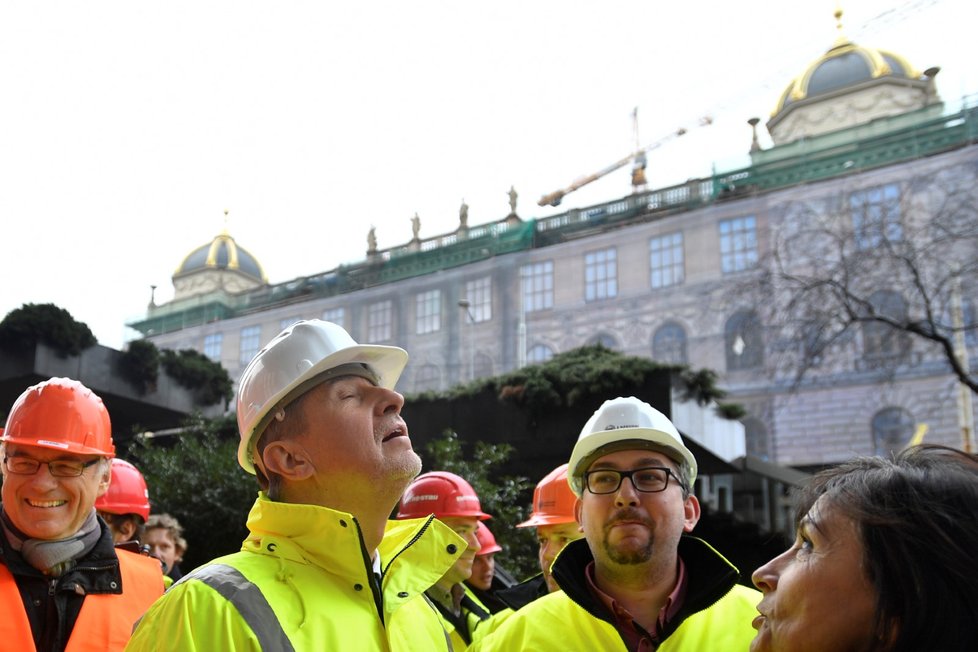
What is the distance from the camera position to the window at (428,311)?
3037cm

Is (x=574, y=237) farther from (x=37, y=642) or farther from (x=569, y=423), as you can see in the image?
(x=37, y=642)

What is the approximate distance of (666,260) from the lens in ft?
89.2

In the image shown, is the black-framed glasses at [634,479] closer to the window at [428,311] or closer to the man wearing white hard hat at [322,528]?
the man wearing white hard hat at [322,528]

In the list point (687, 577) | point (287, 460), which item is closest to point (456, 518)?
point (687, 577)

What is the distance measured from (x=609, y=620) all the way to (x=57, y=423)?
233 centimetres

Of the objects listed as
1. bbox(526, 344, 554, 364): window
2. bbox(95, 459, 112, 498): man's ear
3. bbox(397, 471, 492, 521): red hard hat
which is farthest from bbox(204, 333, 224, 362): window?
bbox(95, 459, 112, 498): man's ear

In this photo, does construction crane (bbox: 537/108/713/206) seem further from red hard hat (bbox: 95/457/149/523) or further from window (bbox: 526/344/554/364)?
red hard hat (bbox: 95/457/149/523)

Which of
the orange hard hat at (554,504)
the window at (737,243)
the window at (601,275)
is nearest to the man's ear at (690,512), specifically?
the orange hard hat at (554,504)

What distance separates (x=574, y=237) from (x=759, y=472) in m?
12.5

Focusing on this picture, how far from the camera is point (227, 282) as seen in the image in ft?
146

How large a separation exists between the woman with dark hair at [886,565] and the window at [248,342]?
1346 inches

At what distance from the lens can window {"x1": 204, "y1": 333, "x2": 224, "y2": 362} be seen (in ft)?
118

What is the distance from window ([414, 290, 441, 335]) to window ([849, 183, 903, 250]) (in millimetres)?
13750

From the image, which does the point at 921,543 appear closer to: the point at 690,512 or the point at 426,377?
the point at 690,512
